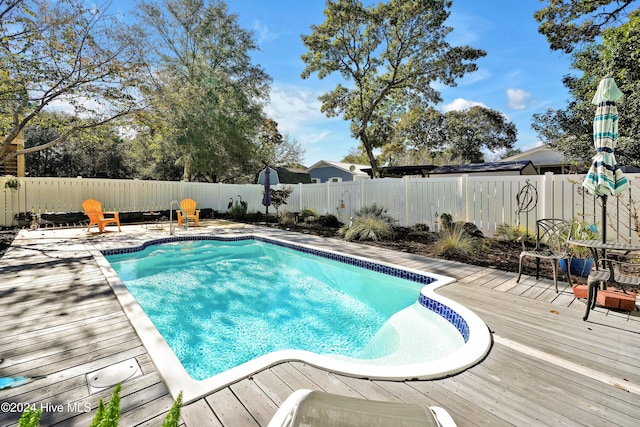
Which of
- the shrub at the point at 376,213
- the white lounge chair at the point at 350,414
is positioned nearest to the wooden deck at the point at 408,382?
the white lounge chair at the point at 350,414

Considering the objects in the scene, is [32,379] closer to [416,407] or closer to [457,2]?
[416,407]

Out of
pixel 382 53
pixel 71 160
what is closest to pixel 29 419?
pixel 382 53

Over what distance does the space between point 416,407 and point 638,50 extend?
8956 mm

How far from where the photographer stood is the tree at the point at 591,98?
6441mm

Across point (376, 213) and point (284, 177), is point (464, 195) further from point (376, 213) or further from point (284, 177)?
point (284, 177)

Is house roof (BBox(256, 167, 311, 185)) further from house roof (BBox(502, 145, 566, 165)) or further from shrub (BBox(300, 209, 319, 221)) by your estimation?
house roof (BBox(502, 145, 566, 165))

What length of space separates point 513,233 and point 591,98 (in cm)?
501

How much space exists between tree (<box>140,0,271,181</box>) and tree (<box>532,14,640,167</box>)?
43.3 ft

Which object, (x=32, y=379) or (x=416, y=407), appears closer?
(x=416, y=407)

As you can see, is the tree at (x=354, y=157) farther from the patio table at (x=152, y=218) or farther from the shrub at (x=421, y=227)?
the shrub at (x=421, y=227)

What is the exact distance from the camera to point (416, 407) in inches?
45.7

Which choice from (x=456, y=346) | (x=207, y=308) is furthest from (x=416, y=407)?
(x=207, y=308)

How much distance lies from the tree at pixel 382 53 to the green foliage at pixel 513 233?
29.9 ft

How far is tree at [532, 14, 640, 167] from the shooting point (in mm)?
6441
